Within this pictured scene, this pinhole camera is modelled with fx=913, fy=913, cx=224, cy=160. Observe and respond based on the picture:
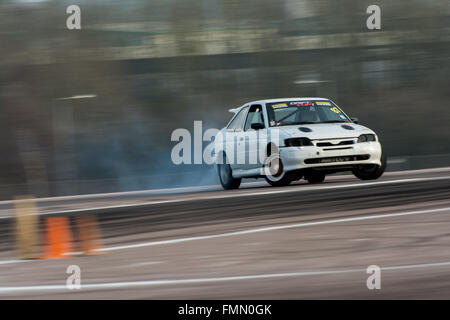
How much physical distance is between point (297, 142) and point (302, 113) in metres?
1.18

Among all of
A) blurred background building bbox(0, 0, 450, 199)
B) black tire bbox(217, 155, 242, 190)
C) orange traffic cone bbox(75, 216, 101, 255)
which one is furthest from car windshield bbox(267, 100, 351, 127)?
blurred background building bbox(0, 0, 450, 199)

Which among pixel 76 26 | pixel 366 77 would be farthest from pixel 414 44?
pixel 76 26

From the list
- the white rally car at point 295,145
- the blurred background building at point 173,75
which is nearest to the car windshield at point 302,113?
the white rally car at point 295,145

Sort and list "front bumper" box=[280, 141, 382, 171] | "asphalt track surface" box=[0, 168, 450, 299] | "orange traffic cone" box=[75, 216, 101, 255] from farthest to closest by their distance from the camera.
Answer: "front bumper" box=[280, 141, 382, 171] → "orange traffic cone" box=[75, 216, 101, 255] → "asphalt track surface" box=[0, 168, 450, 299]

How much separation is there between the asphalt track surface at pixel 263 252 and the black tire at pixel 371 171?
7.29ft

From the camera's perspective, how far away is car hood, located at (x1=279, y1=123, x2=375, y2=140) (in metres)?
15.0

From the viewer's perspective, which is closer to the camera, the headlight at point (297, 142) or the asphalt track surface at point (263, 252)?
the asphalt track surface at point (263, 252)

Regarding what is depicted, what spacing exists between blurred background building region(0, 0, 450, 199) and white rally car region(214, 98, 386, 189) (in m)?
26.3

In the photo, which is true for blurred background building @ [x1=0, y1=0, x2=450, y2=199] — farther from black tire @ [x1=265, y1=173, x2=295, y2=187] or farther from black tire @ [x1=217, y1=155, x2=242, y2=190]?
black tire @ [x1=265, y1=173, x2=295, y2=187]

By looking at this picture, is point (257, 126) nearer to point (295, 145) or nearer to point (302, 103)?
point (295, 145)

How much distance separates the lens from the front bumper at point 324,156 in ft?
48.5

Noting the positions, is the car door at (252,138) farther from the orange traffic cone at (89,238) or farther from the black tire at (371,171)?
the orange traffic cone at (89,238)

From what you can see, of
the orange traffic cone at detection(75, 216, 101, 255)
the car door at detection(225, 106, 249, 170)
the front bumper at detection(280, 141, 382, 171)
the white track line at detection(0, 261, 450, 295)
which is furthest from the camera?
the car door at detection(225, 106, 249, 170)
